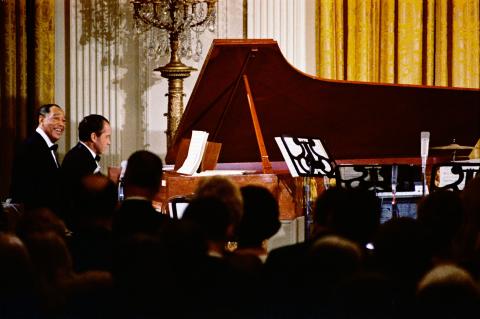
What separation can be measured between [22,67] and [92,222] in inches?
206

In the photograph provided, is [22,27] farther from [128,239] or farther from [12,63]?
[128,239]

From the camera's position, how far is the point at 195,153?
6.25 metres

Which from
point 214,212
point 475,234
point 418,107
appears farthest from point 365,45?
point 214,212

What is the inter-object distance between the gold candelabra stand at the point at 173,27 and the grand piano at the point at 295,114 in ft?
2.78

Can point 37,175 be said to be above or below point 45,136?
below

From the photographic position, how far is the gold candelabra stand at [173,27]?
7.54 meters

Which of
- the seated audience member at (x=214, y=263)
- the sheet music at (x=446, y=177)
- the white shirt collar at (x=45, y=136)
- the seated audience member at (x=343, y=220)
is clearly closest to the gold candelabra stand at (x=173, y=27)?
the white shirt collar at (x=45, y=136)

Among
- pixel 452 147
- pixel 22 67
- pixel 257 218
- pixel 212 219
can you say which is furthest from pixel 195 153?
pixel 212 219

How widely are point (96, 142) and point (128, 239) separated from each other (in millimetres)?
3561

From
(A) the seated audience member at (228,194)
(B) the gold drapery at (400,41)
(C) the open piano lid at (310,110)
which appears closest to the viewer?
(A) the seated audience member at (228,194)

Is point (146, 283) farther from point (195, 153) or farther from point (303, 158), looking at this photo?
point (195, 153)

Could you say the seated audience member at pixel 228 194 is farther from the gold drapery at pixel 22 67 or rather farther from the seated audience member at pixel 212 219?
Answer: the gold drapery at pixel 22 67

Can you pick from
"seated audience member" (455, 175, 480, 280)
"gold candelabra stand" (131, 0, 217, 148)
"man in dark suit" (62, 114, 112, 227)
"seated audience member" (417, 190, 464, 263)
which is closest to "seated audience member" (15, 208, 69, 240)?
"seated audience member" (417, 190, 464, 263)

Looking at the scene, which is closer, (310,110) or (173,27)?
(310,110)
